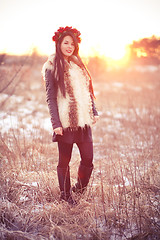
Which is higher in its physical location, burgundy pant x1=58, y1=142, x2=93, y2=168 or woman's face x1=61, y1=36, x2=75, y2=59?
woman's face x1=61, y1=36, x2=75, y2=59

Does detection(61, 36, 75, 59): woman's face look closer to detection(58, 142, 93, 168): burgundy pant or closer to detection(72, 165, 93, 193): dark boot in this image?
detection(58, 142, 93, 168): burgundy pant

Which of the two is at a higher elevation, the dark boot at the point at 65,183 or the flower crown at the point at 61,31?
the flower crown at the point at 61,31

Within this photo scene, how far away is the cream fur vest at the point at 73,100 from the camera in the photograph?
6.06ft

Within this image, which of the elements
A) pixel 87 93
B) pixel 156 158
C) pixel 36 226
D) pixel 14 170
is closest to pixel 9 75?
pixel 14 170

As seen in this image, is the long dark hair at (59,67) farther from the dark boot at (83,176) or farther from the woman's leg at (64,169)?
the dark boot at (83,176)

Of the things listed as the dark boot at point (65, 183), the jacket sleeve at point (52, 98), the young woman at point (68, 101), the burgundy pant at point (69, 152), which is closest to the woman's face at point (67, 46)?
the young woman at point (68, 101)

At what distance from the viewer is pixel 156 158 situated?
331 cm

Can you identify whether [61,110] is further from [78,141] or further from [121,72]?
[121,72]

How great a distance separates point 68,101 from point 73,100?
0.15ft

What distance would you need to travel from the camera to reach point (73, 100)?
1854 mm

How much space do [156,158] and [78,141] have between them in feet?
6.16

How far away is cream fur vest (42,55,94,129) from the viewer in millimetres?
1848

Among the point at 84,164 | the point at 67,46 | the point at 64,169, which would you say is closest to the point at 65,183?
the point at 64,169

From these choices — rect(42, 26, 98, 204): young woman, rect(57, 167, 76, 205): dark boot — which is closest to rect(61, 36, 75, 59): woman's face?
rect(42, 26, 98, 204): young woman
